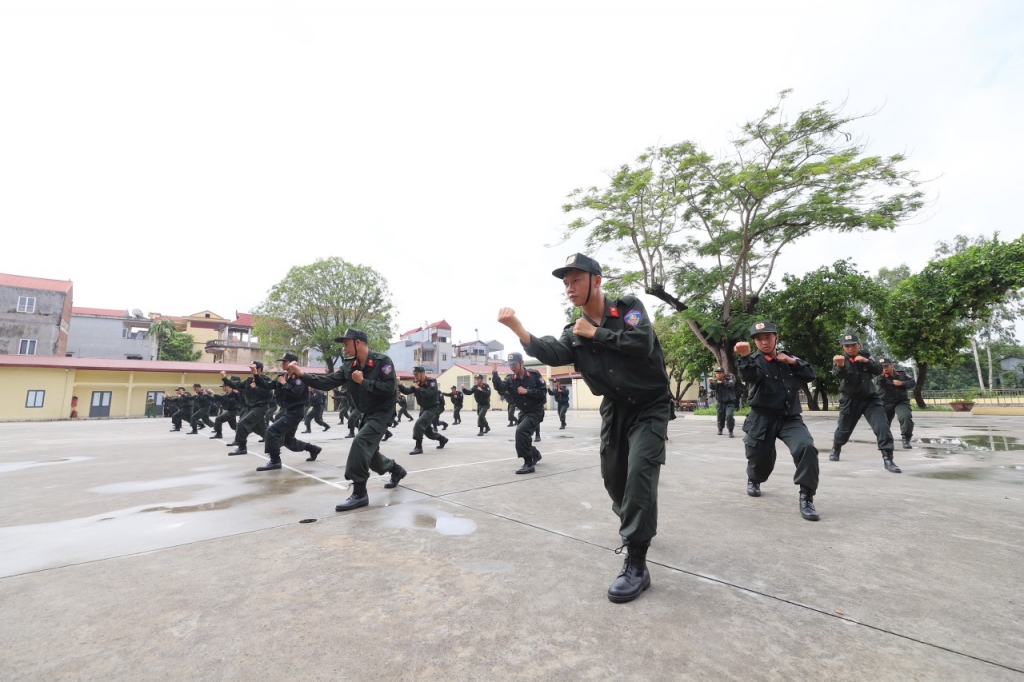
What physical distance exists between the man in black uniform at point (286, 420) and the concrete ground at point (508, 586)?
1928mm

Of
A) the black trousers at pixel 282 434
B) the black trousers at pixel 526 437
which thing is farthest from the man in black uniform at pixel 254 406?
the black trousers at pixel 526 437

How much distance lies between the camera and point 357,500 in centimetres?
452

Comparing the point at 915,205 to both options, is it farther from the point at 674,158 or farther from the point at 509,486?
the point at 509,486

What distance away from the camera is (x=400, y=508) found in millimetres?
4402

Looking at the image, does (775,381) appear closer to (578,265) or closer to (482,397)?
(578,265)

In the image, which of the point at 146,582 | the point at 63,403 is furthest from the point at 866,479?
the point at 63,403

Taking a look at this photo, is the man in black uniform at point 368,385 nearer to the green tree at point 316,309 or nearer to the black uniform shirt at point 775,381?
the black uniform shirt at point 775,381

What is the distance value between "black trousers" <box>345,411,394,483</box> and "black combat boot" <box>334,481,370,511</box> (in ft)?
0.25

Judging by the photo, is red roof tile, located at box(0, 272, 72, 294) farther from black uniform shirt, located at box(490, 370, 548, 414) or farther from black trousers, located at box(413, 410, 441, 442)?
black uniform shirt, located at box(490, 370, 548, 414)

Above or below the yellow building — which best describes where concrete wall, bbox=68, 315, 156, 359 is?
above

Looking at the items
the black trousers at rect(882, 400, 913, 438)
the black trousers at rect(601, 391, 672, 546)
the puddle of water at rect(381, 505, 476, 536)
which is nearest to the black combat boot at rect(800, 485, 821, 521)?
the black trousers at rect(601, 391, 672, 546)

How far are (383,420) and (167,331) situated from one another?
175 ft

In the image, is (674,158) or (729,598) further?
(674,158)

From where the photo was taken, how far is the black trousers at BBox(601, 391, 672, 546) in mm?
2559
